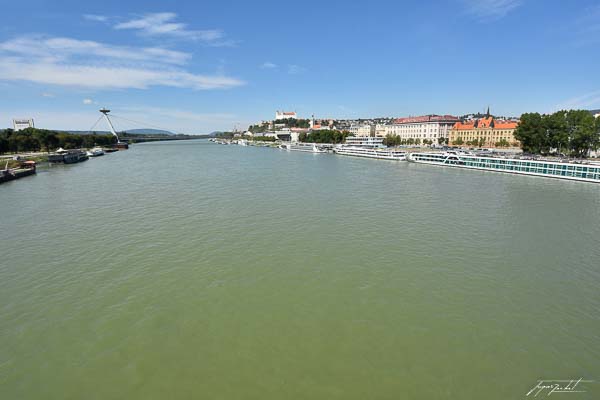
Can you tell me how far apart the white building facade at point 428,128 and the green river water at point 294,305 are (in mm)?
64017

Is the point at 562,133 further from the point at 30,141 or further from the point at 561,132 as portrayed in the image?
the point at 30,141

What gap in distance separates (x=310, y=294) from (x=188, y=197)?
11.4 metres

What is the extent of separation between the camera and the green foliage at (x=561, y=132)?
31.1 m

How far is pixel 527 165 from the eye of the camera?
→ 89.0ft

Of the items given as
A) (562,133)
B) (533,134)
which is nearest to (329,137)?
(533,134)

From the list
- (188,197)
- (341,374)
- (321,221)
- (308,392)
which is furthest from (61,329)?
(188,197)

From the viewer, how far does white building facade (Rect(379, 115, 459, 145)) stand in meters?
70.7

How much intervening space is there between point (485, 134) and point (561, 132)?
101 feet

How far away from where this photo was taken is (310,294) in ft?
20.9

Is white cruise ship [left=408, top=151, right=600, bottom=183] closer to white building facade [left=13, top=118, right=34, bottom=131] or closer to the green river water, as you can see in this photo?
the green river water

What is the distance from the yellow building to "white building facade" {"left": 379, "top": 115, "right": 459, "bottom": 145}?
317 centimetres

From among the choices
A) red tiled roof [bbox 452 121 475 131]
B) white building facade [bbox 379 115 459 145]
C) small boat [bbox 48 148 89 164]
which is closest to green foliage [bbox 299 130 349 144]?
white building facade [bbox 379 115 459 145]

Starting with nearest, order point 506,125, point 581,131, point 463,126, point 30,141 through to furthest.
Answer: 1. point 581,131
2. point 30,141
3. point 506,125
4. point 463,126

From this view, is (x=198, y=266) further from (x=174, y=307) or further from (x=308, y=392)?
(x=308, y=392)
